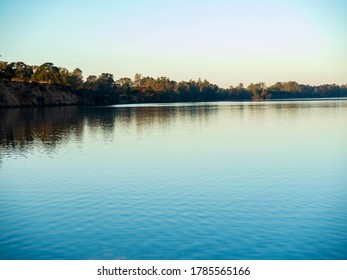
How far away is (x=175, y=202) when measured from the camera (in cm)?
2408

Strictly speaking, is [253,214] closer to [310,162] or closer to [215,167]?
[215,167]

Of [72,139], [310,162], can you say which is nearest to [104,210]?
[310,162]

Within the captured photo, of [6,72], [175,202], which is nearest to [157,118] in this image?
[175,202]

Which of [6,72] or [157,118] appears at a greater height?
[6,72]

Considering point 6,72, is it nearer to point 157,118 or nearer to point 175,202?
point 157,118

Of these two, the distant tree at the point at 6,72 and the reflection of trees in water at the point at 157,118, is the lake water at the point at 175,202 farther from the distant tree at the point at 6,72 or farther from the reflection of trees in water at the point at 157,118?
the distant tree at the point at 6,72

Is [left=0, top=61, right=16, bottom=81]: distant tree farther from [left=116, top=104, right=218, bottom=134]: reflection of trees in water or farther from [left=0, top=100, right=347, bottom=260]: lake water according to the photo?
[left=0, top=100, right=347, bottom=260]: lake water

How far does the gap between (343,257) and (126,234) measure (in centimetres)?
856

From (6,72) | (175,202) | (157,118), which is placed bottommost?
(175,202)

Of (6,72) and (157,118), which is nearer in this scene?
(157,118)

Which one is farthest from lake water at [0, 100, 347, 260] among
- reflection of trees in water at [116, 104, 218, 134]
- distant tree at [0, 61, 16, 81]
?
distant tree at [0, 61, 16, 81]

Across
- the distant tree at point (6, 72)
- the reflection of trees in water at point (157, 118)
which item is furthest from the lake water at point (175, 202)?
the distant tree at point (6, 72)

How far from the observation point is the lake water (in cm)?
1716

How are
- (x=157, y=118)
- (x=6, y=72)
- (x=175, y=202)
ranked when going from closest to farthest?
(x=175, y=202)
(x=157, y=118)
(x=6, y=72)
